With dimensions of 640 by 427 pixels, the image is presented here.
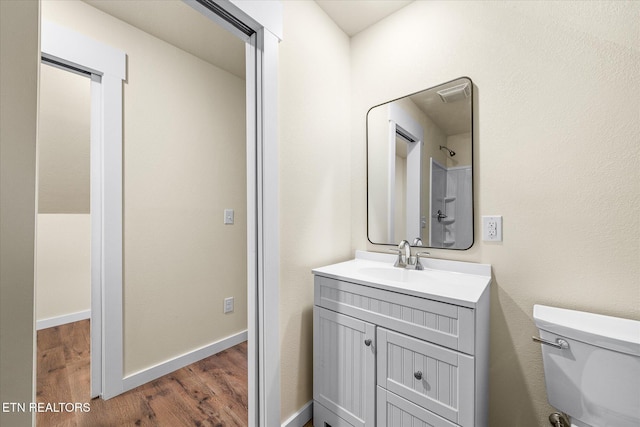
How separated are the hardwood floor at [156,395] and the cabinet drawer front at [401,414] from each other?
0.85m

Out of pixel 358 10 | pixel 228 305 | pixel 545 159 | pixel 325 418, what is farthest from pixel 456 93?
pixel 228 305

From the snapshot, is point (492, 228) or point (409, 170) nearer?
point (492, 228)

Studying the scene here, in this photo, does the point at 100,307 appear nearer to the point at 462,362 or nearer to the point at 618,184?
the point at 462,362

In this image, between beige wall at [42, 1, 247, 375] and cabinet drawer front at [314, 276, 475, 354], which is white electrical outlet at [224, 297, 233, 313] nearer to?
beige wall at [42, 1, 247, 375]

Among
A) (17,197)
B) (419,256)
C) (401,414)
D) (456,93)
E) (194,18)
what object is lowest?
(401,414)

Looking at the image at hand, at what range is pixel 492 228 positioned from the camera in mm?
1296

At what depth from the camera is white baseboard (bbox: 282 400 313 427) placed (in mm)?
1370

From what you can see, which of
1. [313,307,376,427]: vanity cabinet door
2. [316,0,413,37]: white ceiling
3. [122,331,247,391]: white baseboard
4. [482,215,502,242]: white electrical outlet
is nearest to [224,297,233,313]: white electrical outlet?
[122,331,247,391]: white baseboard

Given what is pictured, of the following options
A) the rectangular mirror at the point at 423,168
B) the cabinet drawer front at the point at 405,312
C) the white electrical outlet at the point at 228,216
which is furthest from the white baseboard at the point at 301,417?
the white electrical outlet at the point at 228,216

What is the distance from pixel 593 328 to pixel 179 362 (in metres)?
2.34

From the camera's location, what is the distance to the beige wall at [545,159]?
1021 millimetres

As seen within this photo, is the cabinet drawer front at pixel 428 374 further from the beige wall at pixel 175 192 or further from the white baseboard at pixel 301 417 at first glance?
the beige wall at pixel 175 192

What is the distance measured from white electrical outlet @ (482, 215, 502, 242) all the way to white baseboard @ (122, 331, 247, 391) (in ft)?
6.97

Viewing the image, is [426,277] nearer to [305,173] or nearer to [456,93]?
[305,173]
